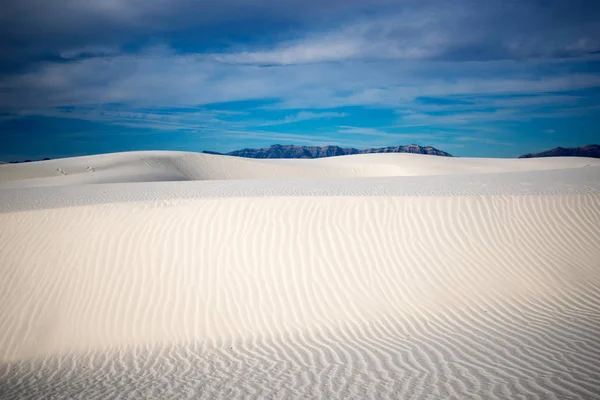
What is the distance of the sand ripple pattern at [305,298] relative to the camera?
5543mm

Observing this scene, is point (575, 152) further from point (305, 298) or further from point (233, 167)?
point (305, 298)

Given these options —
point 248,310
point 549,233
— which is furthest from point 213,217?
point 549,233

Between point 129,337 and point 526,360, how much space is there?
595 cm

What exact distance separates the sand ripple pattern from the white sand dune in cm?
4

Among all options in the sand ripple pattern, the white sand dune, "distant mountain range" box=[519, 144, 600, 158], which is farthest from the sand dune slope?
"distant mountain range" box=[519, 144, 600, 158]

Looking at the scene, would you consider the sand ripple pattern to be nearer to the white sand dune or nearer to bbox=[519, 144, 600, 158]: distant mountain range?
the white sand dune

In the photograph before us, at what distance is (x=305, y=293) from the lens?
8570 mm

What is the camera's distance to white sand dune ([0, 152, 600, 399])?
5586 mm

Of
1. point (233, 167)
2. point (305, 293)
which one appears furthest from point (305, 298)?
point (233, 167)

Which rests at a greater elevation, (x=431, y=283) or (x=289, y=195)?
(x=289, y=195)

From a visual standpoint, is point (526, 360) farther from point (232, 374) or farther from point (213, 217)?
point (213, 217)

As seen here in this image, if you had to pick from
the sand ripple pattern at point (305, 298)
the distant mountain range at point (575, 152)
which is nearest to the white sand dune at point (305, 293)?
the sand ripple pattern at point (305, 298)

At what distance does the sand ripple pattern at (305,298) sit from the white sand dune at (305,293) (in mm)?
37

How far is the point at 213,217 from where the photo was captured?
10.9 meters
